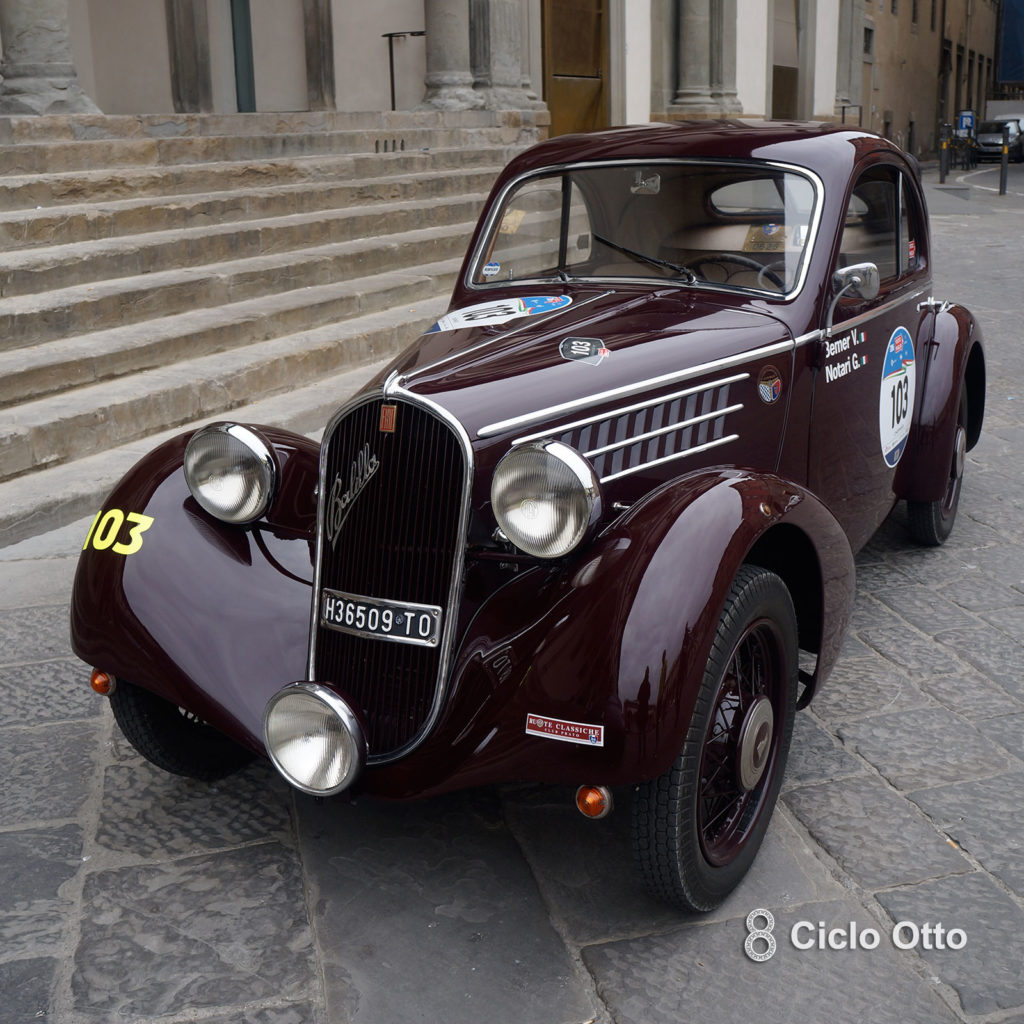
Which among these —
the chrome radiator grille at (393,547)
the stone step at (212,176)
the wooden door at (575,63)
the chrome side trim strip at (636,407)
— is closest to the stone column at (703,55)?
the wooden door at (575,63)

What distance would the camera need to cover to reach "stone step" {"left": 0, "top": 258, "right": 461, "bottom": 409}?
5699mm

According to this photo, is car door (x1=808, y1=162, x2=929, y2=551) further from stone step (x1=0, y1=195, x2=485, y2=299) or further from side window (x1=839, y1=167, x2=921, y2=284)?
stone step (x1=0, y1=195, x2=485, y2=299)

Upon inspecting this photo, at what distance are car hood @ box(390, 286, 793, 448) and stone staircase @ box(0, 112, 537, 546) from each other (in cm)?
253

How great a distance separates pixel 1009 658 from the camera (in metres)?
3.80

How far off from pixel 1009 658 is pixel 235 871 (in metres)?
2.46

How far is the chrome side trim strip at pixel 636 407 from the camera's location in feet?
8.77

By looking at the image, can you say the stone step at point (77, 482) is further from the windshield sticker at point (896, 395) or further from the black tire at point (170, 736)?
the windshield sticker at point (896, 395)

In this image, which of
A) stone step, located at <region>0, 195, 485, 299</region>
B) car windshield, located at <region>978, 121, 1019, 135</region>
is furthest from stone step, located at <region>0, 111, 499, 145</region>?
car windshield, located at <region>978, 121, 1019, 135</region>

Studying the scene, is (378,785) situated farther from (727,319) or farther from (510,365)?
(727,319)

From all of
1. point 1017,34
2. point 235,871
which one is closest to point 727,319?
point 235,871

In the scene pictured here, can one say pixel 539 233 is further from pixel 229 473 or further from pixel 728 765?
pixel 728 765

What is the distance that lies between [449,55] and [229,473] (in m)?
10.2

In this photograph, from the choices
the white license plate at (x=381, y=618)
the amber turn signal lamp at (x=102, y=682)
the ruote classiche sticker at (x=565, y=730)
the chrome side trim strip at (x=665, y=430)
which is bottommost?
the amber turn signal lamp at (x=102, y=682)

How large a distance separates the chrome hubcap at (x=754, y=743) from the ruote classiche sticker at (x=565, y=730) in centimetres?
46
